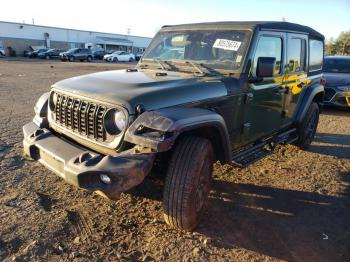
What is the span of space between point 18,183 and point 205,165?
2482 millimetres

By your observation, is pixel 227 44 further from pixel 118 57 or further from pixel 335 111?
pixel 118 57

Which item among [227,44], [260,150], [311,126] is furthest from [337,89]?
[227,44]

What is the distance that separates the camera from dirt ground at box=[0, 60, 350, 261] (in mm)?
3047

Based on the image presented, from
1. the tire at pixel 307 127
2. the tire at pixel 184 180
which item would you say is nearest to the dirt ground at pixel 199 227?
the tire at pixel 184 180

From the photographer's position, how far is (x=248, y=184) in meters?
4.51

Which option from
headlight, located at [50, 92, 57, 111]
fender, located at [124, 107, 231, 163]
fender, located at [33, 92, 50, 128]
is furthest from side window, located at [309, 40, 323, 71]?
fender, located at [33, 92, 50, 128]

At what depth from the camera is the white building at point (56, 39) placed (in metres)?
52.6

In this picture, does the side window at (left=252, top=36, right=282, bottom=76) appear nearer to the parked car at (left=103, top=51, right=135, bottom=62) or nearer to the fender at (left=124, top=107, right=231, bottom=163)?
the fender at (left=124, top=107, right=231, bottom=163)

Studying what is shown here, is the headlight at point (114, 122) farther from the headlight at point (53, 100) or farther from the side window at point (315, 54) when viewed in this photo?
the side window at point (315, 54)

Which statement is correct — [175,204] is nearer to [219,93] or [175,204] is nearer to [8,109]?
[219,93]

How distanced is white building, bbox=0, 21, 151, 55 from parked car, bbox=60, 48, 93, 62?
16276 millimetres

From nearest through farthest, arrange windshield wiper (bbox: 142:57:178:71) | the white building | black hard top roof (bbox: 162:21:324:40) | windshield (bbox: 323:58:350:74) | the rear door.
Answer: black hard top roof (bbox: 162:21:324:40) → windshield wiper (bbox: 142:57:178:71) → the rear door → windshield (bbox: 323:58:350:74) → the white building

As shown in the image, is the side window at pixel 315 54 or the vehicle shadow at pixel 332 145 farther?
the vehicle shadow at pixel 332 145

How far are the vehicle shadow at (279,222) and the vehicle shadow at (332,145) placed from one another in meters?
1.59
